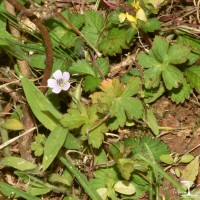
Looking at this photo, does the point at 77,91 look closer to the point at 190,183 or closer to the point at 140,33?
the point at 140,33

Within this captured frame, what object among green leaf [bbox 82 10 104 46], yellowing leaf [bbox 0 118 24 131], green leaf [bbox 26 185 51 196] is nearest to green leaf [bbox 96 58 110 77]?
green leaf [bbox 82 10 104 46]

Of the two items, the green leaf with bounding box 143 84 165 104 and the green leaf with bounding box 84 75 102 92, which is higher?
the green leaf with bounding box 84 75 102 92

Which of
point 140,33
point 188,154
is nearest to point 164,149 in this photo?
point 188,154

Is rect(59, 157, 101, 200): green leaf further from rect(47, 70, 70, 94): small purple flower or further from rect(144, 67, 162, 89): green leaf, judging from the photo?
rect(144, 67, 162, 89): green leaf

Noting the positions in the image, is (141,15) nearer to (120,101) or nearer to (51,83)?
(120,101)

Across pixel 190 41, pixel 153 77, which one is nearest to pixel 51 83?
pixel 153 77
